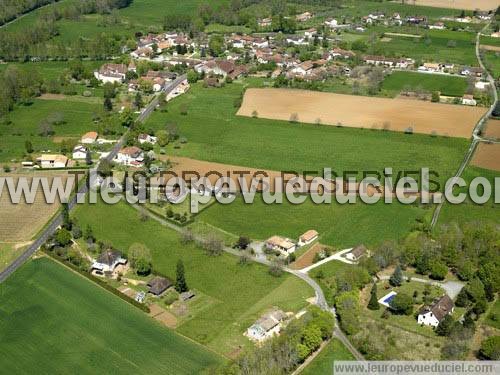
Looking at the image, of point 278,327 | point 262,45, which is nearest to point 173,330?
point 278,327

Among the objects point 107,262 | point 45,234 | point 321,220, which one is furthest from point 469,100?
point 45,234

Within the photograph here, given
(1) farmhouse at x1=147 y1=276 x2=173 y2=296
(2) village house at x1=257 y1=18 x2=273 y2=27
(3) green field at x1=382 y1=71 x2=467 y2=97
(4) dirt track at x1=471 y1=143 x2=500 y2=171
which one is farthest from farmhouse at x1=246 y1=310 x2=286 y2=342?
(2) village house at x1=257 y1=18 x2=273 y2=27

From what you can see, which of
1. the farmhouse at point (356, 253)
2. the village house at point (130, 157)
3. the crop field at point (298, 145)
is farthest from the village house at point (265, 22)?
the farmhouse at point (356, 253)

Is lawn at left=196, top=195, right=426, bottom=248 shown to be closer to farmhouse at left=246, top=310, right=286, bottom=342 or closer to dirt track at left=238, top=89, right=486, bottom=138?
farmhouse at left=246, top=310, right=286, bottom=342

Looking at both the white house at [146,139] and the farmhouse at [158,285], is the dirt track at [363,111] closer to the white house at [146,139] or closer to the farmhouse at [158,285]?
the white house at [146,139]

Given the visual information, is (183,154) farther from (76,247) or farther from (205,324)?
(205,324)

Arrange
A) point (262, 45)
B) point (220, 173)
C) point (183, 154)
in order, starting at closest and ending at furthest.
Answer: point (220, 173) < point (183, 154) < point (262, 45)

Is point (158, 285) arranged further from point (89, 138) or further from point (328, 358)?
point (89, 138)
